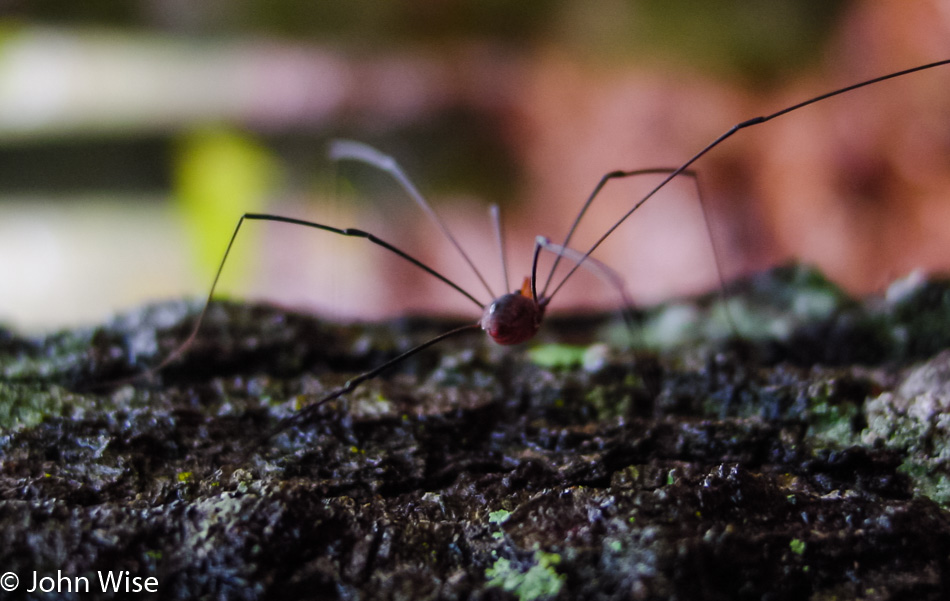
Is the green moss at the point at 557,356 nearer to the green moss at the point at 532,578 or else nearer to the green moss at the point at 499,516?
the green moss at the point at 499,516

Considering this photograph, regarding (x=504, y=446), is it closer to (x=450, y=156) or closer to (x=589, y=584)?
(x=589, y=584)

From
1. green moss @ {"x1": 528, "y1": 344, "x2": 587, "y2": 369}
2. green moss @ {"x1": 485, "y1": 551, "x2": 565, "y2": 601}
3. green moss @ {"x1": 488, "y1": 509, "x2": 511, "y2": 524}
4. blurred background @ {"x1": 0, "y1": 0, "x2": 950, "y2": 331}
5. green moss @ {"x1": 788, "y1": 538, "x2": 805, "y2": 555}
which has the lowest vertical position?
green moss @ {"x1": 788, "y1": 538, "x2": 805, "y2": 555}

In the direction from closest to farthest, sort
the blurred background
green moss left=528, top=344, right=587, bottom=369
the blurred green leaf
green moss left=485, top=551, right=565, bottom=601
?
1. green moss left=485, top=551, right=565, bottom=601
2. green moss left=528, top=344, right=587, bottom=369
3. the blurred background
4. the blurred green leaf

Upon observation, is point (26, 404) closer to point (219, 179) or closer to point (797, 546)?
point (797, 546)

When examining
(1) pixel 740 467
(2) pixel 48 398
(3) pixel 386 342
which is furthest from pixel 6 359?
(1) pixel 740 467

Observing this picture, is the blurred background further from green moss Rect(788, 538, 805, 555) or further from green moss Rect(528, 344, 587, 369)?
green moss Rect(788, 538, 805, 555)

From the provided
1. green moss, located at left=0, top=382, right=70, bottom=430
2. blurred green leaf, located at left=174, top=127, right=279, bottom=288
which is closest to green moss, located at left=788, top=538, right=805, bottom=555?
green moss, located at left=0, top=382, right=70, bottom=430

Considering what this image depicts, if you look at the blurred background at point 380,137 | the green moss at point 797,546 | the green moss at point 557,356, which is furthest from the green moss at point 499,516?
the blurred background at point 380,137
